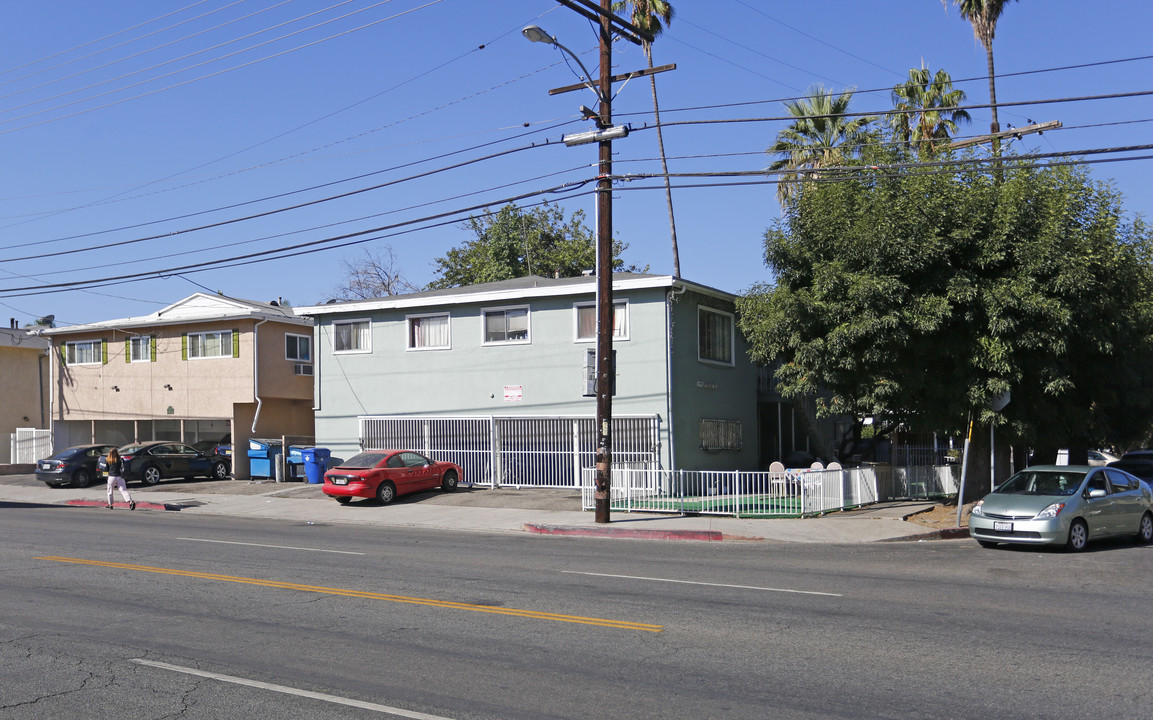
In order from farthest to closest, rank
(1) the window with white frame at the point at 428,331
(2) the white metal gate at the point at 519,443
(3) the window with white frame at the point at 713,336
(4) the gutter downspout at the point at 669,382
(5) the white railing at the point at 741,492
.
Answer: (1) the window with white frame at the point at 428,331, (3) the window with white frame at the point at 713,336, (2) the white metal gate at the point at 519,443, (4) the gutter downspout at the point at 669,382, (5) the white railing at the point at 741,492

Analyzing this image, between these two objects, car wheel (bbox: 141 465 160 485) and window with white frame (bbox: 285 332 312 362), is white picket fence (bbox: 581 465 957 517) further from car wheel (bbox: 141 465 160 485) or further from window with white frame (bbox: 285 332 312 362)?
car wheel (bbox: 141 465 160 485)

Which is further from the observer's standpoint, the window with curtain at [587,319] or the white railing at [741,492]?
the window with curtain at [587,319]

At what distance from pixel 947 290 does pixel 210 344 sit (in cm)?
2608

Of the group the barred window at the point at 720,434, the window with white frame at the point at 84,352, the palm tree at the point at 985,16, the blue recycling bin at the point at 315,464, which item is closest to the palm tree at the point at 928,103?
the palm tree at the point at 985,16

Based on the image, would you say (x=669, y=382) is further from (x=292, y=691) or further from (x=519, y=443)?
(x=292, y=691)

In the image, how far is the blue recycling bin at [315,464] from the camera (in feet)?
99.4

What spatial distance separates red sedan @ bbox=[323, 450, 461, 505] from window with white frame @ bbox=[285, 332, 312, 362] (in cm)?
1053

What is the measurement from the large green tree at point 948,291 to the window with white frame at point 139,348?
25.1 m

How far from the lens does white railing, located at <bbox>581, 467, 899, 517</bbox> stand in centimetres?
2139

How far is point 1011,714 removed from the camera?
21.0 ft

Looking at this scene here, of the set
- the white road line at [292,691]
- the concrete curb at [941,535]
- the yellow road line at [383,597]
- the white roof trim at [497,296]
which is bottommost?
the concrete curb at [941,535]

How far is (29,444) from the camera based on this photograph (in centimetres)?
3959

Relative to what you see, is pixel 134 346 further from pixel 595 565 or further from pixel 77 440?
pixel 595 565

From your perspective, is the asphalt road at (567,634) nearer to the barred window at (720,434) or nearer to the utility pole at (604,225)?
the utility pole at (604,225)
